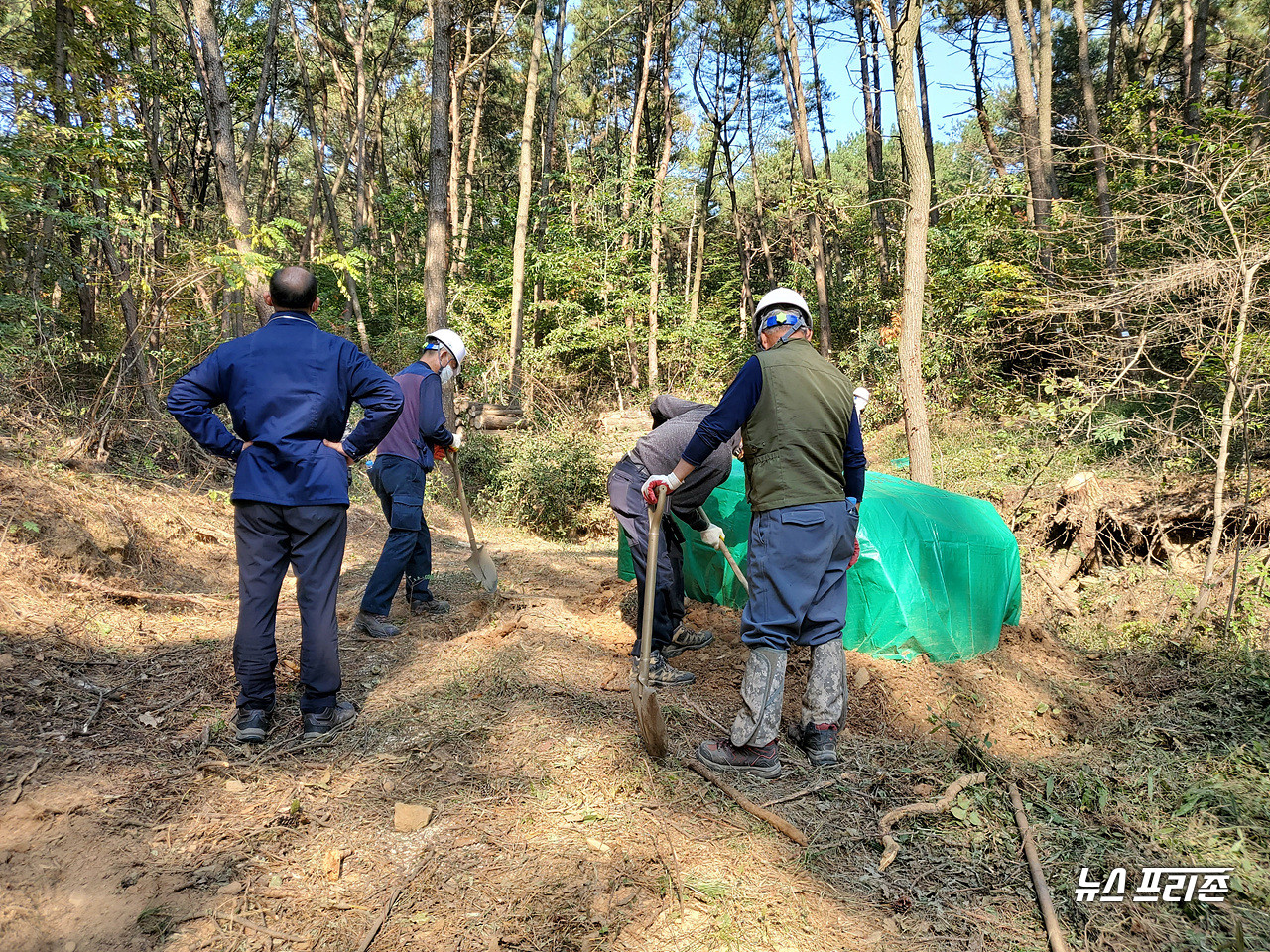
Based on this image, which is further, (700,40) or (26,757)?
(700,40)

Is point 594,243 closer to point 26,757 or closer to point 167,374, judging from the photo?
point 167,374

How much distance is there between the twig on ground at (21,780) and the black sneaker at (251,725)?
2.22 ft

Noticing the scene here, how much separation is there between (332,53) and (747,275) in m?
13.1

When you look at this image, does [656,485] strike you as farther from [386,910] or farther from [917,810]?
[386,910]

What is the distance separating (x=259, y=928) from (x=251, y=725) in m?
1.18

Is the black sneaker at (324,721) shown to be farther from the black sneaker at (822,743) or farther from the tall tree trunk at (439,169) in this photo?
the tall tree trunk at (439,169)

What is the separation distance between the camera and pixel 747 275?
79.0 ft

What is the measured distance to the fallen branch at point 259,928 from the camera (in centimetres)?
224

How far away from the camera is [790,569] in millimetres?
3250

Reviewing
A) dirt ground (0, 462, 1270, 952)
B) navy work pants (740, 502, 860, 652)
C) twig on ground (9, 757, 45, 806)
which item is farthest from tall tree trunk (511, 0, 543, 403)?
twig on ground (9, 757, 45, 806)

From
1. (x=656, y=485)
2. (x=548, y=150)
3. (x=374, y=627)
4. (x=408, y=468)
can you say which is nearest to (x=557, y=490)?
(x=408, y=468)

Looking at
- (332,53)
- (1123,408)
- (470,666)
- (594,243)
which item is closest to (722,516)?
(470,666)

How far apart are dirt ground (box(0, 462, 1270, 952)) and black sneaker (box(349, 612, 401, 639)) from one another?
132mm

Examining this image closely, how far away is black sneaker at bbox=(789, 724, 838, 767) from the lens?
135 inches
